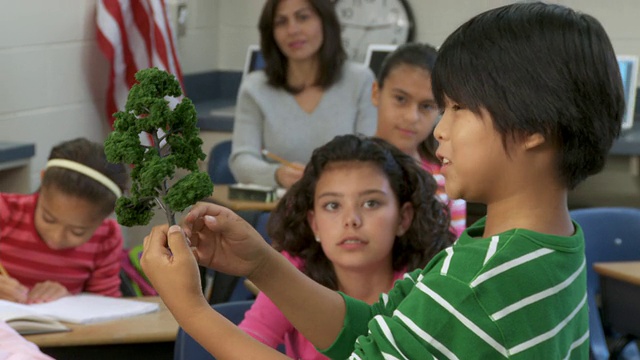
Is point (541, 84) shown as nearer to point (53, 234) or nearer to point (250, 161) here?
point (53, 234)

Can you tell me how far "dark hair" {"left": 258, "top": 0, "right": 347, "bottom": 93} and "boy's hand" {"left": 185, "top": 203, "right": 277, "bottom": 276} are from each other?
2.69 metres

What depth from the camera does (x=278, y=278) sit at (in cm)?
143

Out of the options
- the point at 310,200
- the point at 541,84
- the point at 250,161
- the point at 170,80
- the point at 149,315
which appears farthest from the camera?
the point at 250,161

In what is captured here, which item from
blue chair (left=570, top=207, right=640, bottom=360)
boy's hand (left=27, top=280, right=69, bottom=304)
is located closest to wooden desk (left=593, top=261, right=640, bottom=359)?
blue chair (left=570, top=207, right=640, bottom=360)

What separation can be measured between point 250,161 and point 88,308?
4.48 feet

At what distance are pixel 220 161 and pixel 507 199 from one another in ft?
10.8

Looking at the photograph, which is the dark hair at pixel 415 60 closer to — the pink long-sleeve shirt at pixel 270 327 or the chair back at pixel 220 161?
the chair back at pixel 220 161

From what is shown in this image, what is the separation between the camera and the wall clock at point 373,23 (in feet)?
18.4

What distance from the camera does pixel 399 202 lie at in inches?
96.5

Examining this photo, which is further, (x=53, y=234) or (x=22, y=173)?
(x=22, y=173)

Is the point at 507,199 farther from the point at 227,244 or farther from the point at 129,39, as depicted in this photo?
the point at 129,39

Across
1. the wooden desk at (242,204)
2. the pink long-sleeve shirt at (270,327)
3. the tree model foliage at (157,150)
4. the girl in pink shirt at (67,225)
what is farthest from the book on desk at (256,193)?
the tree model foliage at (157,150)

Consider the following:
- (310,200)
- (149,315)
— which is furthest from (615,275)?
(149,315)

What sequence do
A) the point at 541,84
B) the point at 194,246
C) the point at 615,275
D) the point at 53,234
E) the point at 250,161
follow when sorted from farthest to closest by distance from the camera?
the point at 250,161 < the point at 615,275 < the point at 53,234 < the point at 194,246 < the point at 541,84
